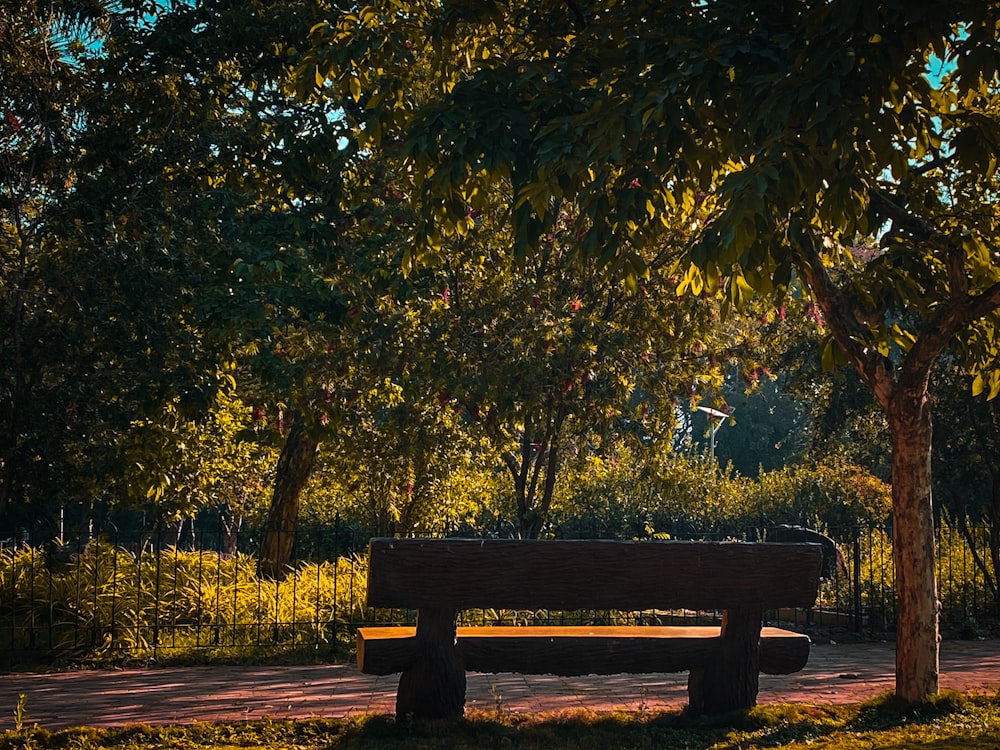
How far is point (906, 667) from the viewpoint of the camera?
7.95 m

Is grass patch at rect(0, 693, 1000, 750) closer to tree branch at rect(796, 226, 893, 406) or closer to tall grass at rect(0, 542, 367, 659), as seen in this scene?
tree branch at rect(796, 226, 893, 406)

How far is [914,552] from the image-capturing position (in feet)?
26.2

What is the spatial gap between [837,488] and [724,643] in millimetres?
18242

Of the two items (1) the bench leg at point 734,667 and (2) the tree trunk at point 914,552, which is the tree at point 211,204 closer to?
(1) the bench leg at point 734,667

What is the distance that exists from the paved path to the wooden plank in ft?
2.32

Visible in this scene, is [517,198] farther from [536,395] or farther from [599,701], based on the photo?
[536,395]

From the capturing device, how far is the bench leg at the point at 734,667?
7656 millimetres

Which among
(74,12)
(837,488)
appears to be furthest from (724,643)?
(837,488)

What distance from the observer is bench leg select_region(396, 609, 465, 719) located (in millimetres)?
7121

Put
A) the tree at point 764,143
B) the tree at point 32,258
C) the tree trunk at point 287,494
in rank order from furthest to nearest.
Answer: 1. the tree trunk at point 287,494
2. the tree at point 32,258
3. the tree at point 764,143

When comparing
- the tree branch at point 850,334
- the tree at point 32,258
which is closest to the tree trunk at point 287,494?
the tree at point 32,258

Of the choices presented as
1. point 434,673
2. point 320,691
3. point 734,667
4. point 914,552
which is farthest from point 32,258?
point 914,552

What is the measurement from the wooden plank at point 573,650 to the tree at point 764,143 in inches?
40.6

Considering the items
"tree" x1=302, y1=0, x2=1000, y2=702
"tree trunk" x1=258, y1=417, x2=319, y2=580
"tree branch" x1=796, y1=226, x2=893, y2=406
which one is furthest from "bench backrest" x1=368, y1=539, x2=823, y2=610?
"tree trunk" x1=258, y1=417, x2=319, y2=580
